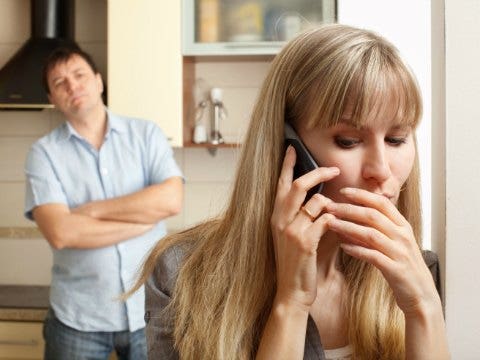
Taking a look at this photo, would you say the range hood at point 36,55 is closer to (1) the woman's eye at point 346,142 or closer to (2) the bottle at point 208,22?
(2) the bottle at point 208,22

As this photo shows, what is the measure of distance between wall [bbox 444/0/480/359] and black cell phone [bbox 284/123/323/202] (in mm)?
197

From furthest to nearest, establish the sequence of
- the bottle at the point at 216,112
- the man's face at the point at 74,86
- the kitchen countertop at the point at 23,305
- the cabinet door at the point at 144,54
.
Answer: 1. the bottle at the point at 216,112
2. the cabinet door at the point at 144,54
3. the kitchen countertop at the point at 23,305
4. the man's face at the point at 74,86

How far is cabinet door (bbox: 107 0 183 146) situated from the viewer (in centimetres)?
273

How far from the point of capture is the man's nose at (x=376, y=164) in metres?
0.86

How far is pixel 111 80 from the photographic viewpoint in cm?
275

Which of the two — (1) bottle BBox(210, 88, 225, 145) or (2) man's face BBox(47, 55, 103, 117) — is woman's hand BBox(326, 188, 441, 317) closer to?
(2) man's face BBox(47, 55, 103, 117)

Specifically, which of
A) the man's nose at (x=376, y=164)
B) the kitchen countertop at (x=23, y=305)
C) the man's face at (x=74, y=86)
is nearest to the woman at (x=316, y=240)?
the man's nose at (x=376, y=164)

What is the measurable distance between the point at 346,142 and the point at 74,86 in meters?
1.45

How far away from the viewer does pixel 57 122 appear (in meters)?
3.04

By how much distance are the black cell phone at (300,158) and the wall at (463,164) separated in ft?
0.65

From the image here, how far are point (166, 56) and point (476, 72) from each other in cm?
200

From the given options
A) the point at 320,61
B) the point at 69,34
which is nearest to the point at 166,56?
the point at 69,34

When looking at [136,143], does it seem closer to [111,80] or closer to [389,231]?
[111,80]

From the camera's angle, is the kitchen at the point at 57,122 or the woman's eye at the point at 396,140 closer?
the woman's eye at the point at 396,140
